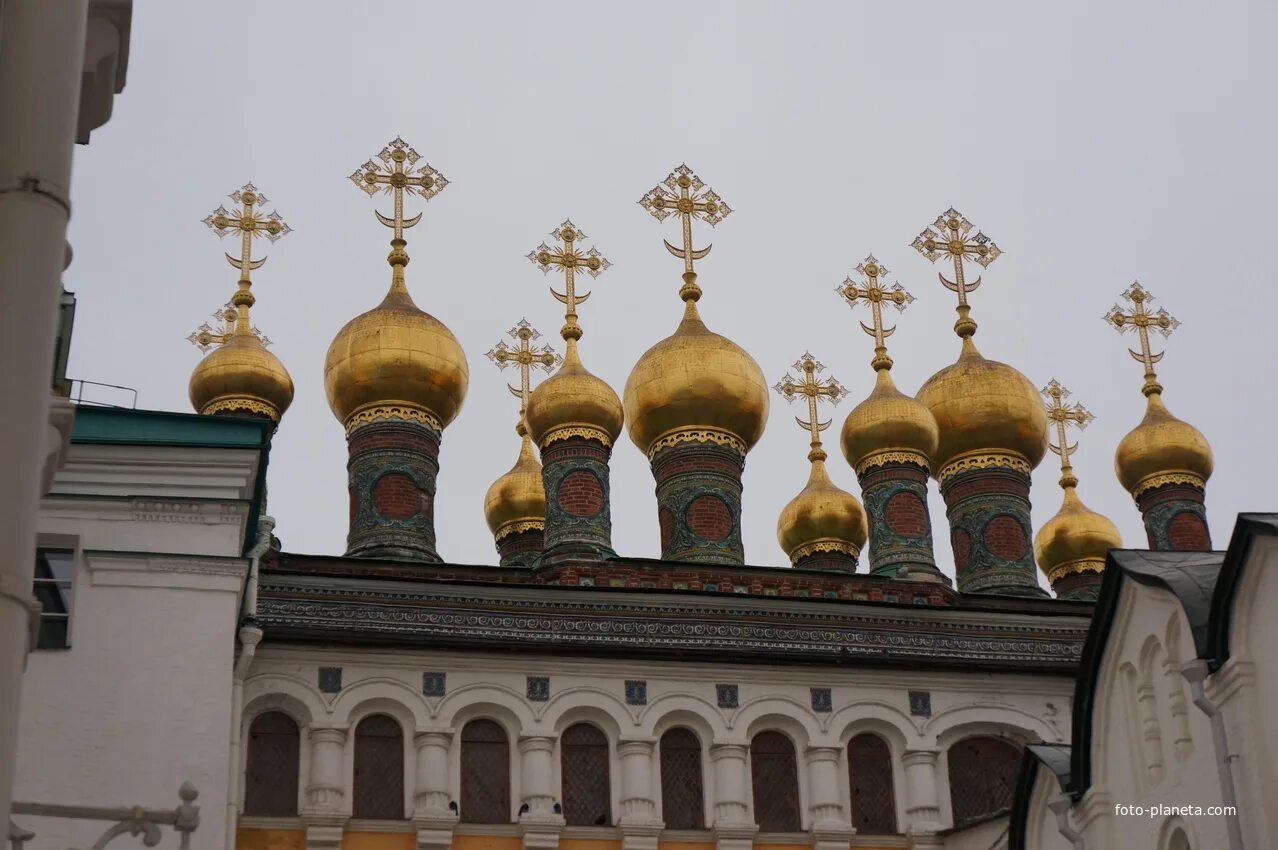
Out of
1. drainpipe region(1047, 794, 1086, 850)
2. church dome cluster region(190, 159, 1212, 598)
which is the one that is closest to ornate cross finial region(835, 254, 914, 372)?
church dome cluster region(190, 159, 1212, 598)

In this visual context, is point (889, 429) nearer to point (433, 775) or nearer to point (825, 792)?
point (825, 792)

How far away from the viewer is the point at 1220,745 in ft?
40.3

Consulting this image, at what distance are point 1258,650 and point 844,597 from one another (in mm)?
8508

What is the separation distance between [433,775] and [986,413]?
10.1 meters

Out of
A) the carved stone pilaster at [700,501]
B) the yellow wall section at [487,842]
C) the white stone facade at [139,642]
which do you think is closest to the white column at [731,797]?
the yellow wall section at [487,842]

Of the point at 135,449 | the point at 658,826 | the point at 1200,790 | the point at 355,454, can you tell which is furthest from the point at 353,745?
the point at 1200,790

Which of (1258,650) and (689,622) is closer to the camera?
(1258,650)

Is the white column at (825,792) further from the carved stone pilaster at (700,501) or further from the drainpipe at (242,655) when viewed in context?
the drainpipe at (242,655)

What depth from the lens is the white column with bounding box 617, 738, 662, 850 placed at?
58.5ft

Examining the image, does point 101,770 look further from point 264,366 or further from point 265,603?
point 264,366

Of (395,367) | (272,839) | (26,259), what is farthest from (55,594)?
(395,367)

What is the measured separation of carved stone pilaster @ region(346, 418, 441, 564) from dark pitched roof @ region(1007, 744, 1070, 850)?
808 cm

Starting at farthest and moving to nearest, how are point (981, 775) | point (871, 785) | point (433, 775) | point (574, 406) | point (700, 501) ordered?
point (574, 406), point (700, 501), point (981, 775), point (871, 785), point (433, 775)

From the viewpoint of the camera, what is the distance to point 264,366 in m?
24.4
